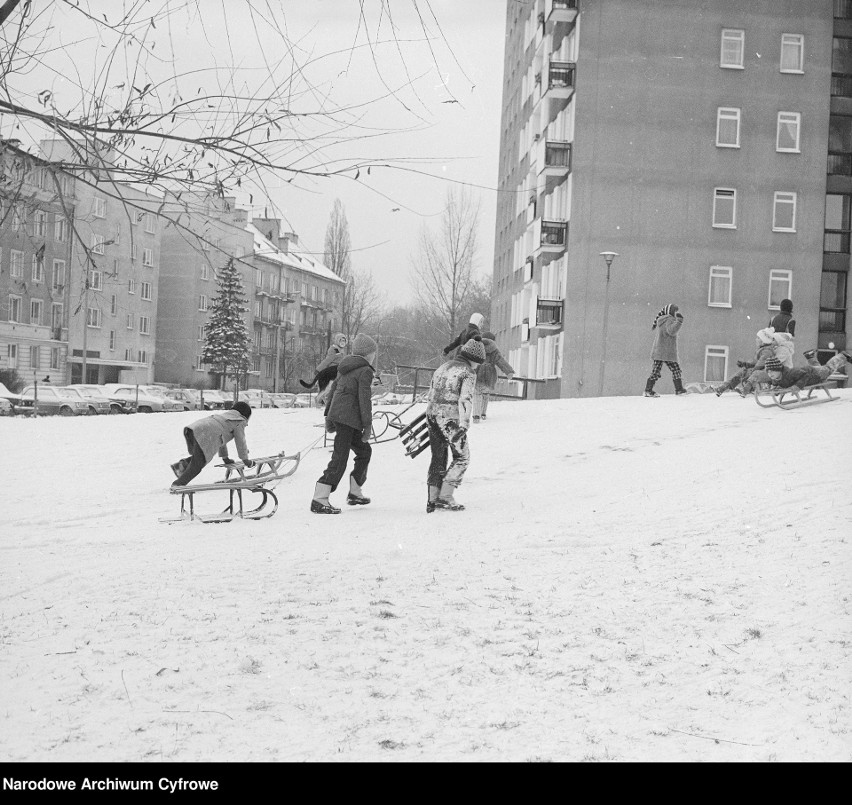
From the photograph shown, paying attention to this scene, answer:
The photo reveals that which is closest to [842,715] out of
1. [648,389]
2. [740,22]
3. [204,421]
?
[204,421]

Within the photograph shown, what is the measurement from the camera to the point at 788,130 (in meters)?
42.1

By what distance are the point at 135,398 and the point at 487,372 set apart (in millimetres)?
27537

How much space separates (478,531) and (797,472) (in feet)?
14.1

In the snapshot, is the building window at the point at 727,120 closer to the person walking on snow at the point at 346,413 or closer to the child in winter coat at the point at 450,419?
the child in winter coat at the point at 450,419

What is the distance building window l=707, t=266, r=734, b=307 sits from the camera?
137ft

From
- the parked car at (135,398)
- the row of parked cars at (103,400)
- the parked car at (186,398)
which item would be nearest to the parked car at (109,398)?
the row of parked cars at (103,400)

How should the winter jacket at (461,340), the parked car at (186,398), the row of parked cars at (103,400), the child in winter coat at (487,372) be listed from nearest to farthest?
1. the winter jacket at (461,340)
2. the child in winter coat at (487,372)
3. the row of parked cars at (103,400)
4. the parked car at (186,398)

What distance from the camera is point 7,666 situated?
21.3 ft

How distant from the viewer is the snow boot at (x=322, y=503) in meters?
11.6

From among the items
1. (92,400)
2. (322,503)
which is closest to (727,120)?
(92,400)

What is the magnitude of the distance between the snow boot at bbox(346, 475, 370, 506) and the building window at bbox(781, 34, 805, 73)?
35376 millimetres

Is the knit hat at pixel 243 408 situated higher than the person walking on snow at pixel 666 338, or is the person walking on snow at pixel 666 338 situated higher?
the person walking on snow at pixel 666 338

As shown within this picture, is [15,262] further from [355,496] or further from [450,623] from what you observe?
[355,496]

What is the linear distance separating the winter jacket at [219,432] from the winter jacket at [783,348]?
1122 cm
